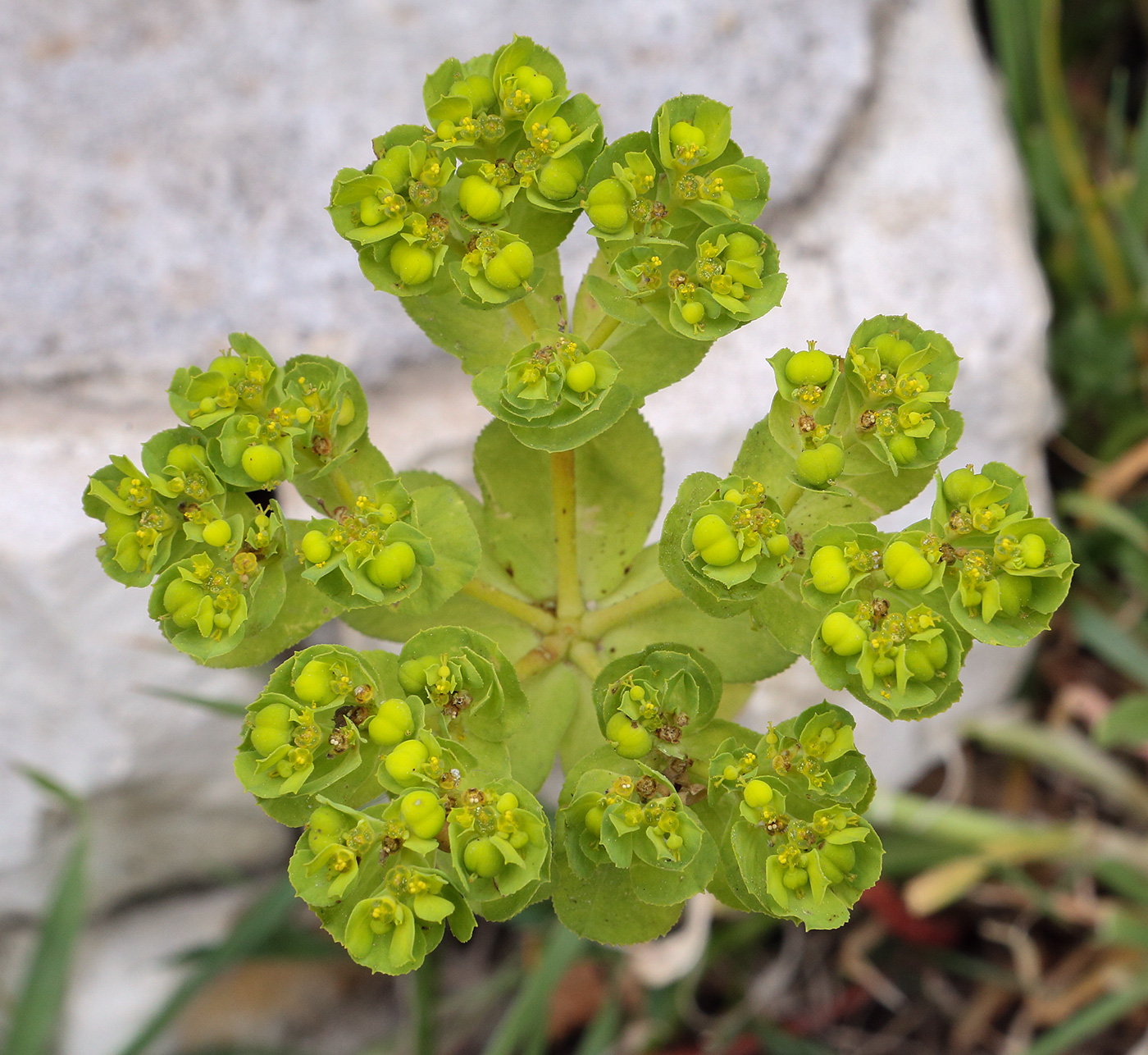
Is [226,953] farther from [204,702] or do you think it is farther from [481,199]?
[481,199]

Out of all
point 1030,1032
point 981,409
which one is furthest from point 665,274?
point 1030,1032

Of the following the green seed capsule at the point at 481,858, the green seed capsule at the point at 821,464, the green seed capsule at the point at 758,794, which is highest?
the green seed capsule at the point at 821,464

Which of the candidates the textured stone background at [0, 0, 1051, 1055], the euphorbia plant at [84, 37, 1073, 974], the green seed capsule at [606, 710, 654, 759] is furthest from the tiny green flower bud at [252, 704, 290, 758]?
the textured stone background at [0, 0, 1051, 1055]

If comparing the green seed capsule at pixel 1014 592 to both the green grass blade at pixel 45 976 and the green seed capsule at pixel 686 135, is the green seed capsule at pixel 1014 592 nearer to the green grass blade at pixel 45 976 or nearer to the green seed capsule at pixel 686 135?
the green seed capsule at pixel 686 135

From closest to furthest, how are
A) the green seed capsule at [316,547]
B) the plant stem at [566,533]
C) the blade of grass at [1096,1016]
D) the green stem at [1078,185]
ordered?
the green seed capsule at [316,547], the plant stem at [566,533], the blade of grass at [1096,1016], the green stem at [1078,185]

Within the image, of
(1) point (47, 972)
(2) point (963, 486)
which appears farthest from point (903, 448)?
(1) point (47, 972)

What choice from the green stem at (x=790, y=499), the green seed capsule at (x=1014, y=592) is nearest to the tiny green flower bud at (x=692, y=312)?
the green stem at (x=790, y=499)

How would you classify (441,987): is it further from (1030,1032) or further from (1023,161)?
(1023,161)
